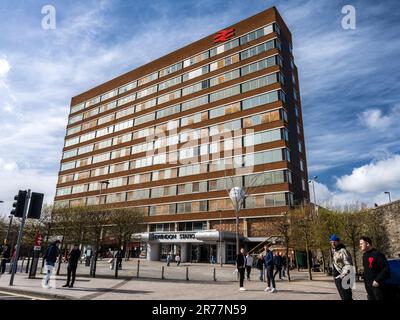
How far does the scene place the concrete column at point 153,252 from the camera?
47325 millimetres

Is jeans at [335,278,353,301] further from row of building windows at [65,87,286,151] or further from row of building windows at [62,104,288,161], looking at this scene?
row of building windows at [65,87,286,151]

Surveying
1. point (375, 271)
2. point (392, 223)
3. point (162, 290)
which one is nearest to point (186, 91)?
point (392, 223)

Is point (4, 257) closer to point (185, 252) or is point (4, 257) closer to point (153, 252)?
point (185, 252)

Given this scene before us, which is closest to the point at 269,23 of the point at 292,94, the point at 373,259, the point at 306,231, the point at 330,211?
the point at 292,94

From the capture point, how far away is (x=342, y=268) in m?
7.28

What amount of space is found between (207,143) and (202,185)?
22.8 feet

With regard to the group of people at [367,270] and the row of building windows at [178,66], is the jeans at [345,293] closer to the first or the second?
the group of people at [367,270]

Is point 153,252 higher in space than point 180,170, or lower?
lower

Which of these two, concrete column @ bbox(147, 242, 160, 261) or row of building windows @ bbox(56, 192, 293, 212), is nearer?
row of building windows @ bbox(56, 192, 293, 212)

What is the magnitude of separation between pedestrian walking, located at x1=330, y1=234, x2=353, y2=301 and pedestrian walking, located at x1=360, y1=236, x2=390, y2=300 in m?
0.77

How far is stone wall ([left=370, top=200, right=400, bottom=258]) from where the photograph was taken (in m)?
22.1

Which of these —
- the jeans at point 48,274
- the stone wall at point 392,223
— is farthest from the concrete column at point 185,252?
the jeans at point 48,274

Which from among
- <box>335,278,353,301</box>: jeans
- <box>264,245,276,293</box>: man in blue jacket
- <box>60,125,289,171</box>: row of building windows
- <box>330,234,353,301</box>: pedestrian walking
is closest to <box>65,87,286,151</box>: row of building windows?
<box>60,125,289,171</box>: row of building windows
